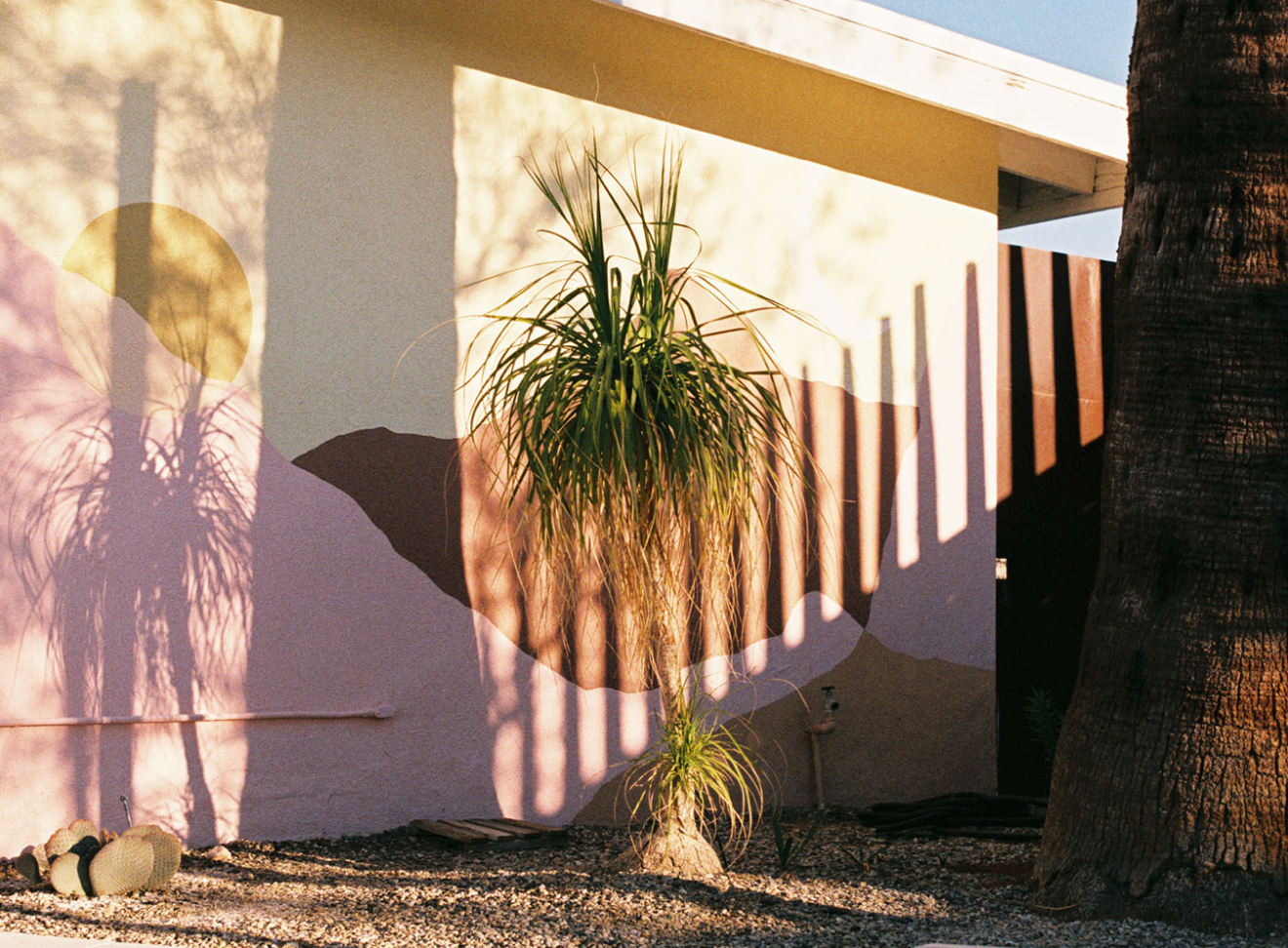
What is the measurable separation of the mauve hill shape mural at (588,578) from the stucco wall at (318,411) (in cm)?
2

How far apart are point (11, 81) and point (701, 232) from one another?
8.66 feet

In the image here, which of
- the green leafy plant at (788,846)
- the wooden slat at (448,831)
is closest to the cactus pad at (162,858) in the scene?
the wooden slat at (448,831)

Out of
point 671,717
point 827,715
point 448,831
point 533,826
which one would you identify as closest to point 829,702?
point 827,715

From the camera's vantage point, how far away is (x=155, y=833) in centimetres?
374

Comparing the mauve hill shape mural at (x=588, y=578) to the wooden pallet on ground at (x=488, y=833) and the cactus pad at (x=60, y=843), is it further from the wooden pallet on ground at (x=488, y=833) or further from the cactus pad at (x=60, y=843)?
the cactus pad at (x=60, y=843)

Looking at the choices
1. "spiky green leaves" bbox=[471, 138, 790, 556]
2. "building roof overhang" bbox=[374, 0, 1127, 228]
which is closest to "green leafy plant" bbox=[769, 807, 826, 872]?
"spiky green leaves" bbox=[471, 138, 790, 556]

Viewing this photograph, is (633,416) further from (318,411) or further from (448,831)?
(448,831)

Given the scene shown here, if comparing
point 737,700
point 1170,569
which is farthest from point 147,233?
point 1170,569

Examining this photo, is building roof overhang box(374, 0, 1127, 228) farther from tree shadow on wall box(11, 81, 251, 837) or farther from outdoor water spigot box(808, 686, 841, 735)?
outdoor water spigot box(808, 686, 841, 735)

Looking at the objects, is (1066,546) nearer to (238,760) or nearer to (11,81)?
(238,760)

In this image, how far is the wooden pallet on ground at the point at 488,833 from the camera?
4453mm

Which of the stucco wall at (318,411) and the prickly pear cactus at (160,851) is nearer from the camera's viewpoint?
the prickly pear cactus at (160,851)

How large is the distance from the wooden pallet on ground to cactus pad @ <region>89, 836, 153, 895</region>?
3.64 ft

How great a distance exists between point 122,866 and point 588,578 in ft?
6.72
